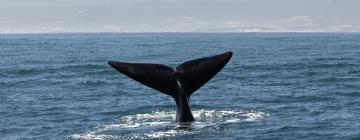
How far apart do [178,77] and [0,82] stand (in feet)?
56.6

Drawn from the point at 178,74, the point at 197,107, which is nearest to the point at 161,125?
the point at 178,74

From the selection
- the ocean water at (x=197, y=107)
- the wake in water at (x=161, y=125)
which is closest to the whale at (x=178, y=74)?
the wake in water at (x=161, y=125)

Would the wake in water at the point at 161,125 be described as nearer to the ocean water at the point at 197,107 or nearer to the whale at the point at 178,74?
the ocean water at the point at 197,107

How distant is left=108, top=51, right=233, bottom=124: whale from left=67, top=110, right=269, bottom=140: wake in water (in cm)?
77

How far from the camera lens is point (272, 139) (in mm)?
18062

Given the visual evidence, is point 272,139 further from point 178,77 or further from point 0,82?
point 0,82

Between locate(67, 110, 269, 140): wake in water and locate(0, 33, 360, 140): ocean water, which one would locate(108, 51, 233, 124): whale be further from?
locate(0, 33, 360, 140): ocean water

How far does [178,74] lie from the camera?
18.8 meters

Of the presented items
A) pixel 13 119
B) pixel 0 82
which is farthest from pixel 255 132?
pixel 0 82

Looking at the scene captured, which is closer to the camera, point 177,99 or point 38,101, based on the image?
point 177,99

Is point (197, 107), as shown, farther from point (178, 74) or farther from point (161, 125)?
point (178, 74)

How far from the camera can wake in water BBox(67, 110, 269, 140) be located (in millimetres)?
18656

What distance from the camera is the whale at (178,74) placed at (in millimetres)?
18578

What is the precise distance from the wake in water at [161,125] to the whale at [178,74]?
2.52 feet
